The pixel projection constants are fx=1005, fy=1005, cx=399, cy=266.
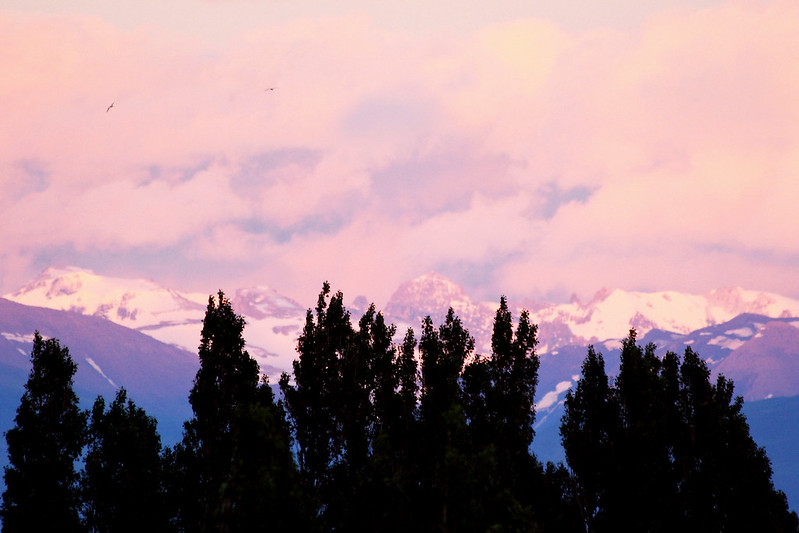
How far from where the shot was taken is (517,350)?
77.6 meters

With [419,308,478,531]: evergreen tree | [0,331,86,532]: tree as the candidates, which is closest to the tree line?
[0,331,86,532]: tree

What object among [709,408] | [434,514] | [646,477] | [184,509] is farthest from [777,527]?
[184,509]

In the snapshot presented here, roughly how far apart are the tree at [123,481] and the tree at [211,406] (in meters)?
2.00

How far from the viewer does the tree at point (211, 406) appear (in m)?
70.9

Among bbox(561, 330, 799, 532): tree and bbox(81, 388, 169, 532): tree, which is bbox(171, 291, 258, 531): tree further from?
bbox(561, 330, 799, 532): tree

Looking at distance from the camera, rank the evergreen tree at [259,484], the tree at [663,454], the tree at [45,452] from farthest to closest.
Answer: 1. the tree at [45,452]
2. the tree at [663,454]
3. the evergreen tree at [259,484]

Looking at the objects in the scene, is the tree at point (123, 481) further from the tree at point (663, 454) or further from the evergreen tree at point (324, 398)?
the tree at point (663, 454)

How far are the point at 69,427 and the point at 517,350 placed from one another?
3366 centimetres

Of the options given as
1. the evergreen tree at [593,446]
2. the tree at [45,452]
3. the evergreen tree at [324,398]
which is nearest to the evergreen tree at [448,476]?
the evergreen tree at [324,398]

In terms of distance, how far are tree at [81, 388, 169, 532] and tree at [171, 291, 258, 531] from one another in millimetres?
1998

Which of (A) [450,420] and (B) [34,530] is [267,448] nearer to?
(A) [450,420]

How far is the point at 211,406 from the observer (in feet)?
233

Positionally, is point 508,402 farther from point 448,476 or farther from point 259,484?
point 259,484

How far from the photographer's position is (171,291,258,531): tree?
233 ft
